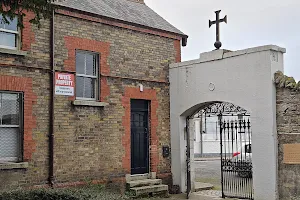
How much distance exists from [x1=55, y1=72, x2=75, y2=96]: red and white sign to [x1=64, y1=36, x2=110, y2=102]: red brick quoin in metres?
0.26

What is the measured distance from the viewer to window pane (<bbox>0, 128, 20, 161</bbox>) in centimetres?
1020

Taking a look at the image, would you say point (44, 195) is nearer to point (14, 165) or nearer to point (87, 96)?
point (14, 165)

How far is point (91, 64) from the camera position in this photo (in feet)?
40.3

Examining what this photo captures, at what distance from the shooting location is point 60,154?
11086 millimetres

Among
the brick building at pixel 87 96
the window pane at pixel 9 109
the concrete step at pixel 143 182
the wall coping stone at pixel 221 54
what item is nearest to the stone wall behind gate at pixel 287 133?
the wall coping stone at pixel 221 54

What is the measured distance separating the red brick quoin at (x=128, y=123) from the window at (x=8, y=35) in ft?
12.7

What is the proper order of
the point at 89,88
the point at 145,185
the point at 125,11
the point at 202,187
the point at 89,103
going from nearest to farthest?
the point at 89,103, the point at 89,88, the point at 145,185, the point at 125,11, the point at 202,187

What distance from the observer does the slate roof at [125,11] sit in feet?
39.7

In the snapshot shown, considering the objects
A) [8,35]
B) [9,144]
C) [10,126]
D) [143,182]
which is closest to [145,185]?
[143,182]

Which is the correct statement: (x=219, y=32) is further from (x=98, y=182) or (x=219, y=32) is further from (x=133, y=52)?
(x=98, y=182)

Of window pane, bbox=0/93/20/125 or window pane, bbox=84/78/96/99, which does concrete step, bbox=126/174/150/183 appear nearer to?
window pane, bbox=84/78/96/99

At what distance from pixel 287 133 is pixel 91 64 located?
6185mm

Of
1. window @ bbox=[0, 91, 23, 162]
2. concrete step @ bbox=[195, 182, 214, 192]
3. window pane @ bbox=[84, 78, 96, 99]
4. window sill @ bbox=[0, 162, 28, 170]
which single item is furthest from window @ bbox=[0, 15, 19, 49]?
concrete step @ bbox=[195, 182, 214, 192]

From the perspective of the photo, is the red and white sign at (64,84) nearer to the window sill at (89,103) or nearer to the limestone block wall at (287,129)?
the window sill at (89,103)
